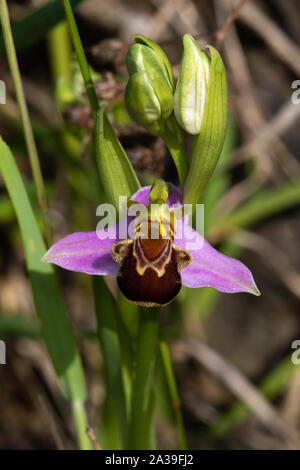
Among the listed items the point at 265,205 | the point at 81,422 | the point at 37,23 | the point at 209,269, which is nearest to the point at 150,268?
the point at 209,269

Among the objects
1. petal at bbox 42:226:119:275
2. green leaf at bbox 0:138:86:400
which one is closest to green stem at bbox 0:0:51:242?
green leaf at bbox 0:138:86:400

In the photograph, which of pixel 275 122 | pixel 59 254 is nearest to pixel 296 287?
pixel 275 122

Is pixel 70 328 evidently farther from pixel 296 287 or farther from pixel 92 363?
pixel 296 287

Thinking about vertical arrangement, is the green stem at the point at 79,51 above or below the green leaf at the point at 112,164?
above

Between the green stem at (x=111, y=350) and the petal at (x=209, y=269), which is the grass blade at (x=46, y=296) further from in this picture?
the petal at (x=209, y=269)

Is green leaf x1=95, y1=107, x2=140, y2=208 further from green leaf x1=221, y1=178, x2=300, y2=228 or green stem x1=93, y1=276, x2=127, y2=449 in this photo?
green leaf x1=221, y1=178, x2=300, y2=228

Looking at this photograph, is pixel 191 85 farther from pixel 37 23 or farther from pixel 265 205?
pixel 265 205

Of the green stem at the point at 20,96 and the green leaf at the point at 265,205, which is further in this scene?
the green leaf at the point at 265,205

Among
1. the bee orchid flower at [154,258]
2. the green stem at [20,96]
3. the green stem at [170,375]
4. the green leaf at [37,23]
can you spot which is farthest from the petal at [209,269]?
the green leaf at [37,23]
